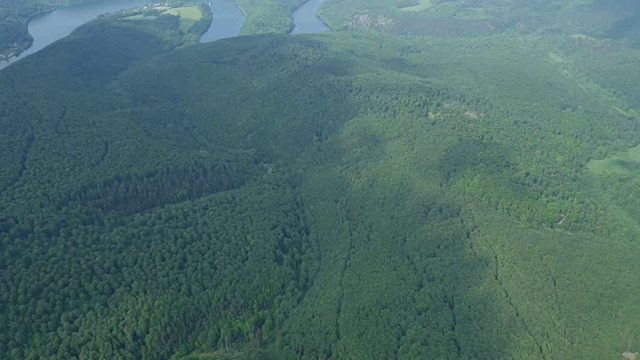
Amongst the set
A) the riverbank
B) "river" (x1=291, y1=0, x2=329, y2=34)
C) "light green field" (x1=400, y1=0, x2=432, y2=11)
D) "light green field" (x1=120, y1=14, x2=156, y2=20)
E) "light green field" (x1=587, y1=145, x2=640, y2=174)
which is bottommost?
"light green field" (x1=587, y1=145, x2=640, y2=174)

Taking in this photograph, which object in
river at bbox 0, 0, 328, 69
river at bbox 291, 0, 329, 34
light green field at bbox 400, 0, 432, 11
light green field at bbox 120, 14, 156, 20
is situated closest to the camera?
river at bbox 0, 0, 328, 69

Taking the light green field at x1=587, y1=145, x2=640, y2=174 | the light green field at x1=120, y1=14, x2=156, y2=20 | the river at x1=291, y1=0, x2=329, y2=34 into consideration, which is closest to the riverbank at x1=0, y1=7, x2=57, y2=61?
the light green field at x1=120, y1=14, x2=156, y2=20

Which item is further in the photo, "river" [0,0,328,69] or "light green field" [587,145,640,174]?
"river" [0,0,328,69]

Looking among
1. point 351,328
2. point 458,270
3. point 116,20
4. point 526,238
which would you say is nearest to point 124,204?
point 351,328

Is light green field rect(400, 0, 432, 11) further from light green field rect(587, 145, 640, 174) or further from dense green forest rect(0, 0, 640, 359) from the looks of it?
light green field rect(587, 145, 640, 174)

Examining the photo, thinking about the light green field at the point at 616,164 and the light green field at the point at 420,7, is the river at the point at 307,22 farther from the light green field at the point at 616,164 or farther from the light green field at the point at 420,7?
the light green field at the point at 616,164

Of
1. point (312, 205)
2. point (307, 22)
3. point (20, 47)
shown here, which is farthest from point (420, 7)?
point (312, 205)

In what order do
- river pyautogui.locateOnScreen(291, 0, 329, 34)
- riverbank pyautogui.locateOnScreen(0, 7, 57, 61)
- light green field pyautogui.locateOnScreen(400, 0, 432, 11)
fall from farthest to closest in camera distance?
light green field pyautogui.locateOnScreen(400, 0, 432, 11), river pyautogui.locateOnScreen(291, 0, 329, 34), riverbank pyautogui.locateOnScreen(0, 7, 57, 61)

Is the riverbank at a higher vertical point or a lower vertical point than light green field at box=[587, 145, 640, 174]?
higher
